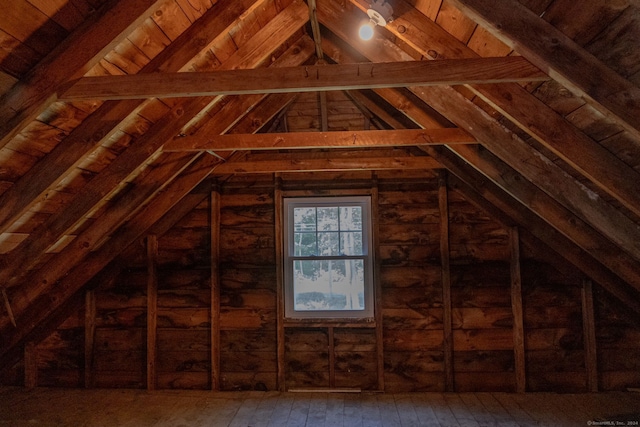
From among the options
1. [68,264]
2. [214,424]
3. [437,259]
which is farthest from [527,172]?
[68,264]

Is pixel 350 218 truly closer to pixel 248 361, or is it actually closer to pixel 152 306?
pixel 248 361

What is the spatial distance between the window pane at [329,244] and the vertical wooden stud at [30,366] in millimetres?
3023

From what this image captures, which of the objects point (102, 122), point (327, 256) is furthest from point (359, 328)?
point (102, 122)

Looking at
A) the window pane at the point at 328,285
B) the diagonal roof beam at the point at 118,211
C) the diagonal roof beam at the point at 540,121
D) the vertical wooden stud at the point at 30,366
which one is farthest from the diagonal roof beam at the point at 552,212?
the vertical wooden stud at the point at 30,366

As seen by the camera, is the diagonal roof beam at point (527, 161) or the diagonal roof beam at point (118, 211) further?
the diagonal roof beam at point (118, 211)

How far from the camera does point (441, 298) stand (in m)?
3.84

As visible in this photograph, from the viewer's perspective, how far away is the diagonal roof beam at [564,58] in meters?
1.58

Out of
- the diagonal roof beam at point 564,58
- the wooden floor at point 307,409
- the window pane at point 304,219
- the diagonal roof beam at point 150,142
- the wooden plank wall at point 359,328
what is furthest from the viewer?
the window pane at point 304,219

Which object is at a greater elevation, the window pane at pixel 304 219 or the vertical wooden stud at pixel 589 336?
the window pane at pixel 304 219

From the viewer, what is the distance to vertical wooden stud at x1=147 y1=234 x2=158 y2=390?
392cm

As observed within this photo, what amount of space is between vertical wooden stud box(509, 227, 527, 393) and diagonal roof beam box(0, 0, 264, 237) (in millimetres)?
3052

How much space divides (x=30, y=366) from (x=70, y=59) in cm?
358

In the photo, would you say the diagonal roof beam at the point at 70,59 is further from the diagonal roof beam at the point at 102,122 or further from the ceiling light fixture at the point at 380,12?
the ceiling light fixture at the point at 380,12

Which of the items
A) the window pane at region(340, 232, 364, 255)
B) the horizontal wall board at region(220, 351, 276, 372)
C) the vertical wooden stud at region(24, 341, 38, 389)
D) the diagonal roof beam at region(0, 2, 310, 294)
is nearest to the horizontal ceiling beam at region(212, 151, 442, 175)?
the window pane at region(340, 232, 364, 255)
